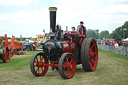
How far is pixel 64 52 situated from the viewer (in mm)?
7414

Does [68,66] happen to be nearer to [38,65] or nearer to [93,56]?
[38,65]

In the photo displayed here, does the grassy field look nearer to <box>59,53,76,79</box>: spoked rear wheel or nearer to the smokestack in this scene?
<box>59,53,76,79</box>: spoked rear wheel

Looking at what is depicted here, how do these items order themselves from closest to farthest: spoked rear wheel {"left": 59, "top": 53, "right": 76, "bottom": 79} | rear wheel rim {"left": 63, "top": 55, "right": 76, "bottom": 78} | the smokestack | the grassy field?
the grassy field
spoked rear wheel {"left": 59, "top": 53, "right": 76, "bottom": 79}
rear wheel rim {"left": 63, "top": 55, "right": 76, "bottom": 78}
the smokestack

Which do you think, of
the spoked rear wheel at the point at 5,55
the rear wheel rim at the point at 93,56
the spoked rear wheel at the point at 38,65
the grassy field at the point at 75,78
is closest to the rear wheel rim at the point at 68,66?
the grassy field at the point at 75,78

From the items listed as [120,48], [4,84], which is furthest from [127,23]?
[4,84]

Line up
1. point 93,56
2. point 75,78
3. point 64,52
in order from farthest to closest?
point 93,56, point 64,52, point 75,78

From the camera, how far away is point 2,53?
11.8m

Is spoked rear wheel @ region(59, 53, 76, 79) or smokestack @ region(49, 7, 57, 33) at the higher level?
smokestack @ region(49, 7, 57, 33)

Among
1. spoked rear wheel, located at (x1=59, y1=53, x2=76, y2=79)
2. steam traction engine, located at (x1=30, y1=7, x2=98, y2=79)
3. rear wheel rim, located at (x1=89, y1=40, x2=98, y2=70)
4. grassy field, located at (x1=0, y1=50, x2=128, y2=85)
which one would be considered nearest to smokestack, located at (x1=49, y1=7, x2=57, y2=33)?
steam traction engine, located at (x1=30, y1=7, x2=98, y2=79)

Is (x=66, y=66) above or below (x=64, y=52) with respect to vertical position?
below

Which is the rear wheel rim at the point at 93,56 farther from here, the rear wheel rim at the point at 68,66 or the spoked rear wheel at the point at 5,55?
the spoked rear wheel at the point at 5,55

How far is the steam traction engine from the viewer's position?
690cm

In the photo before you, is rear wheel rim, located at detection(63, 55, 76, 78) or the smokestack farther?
the smokestack

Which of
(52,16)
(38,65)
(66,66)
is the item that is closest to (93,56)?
(66,66)
